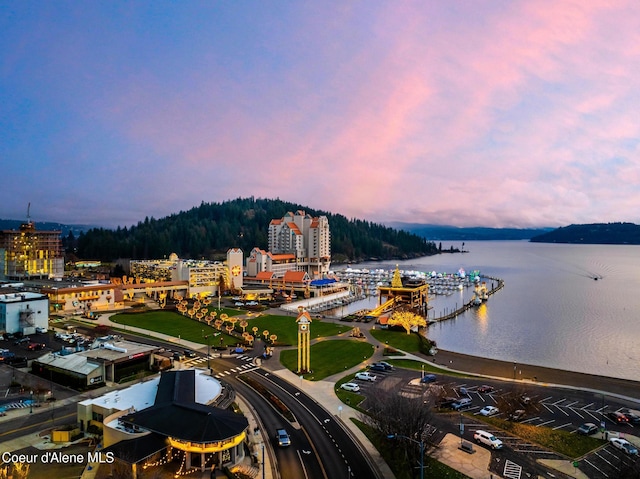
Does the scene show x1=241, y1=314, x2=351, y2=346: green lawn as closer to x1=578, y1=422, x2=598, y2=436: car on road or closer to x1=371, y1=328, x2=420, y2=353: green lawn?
x1=371, y1=328, x2=420, y2=353: green lawn

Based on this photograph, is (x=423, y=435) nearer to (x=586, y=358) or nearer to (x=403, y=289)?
(x=586, y=358)

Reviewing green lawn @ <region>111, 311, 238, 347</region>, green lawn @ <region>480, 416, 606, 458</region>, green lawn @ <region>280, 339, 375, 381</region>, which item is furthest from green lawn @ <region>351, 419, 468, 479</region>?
green lawn @ <region>111, 311, 238, 347</region>

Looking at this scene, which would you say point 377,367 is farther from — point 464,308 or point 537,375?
point 464,308

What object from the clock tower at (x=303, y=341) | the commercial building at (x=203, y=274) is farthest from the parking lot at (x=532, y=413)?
the commercial building at (x=203, y=274)

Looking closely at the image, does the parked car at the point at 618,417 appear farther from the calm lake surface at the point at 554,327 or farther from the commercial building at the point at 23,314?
the commercial building at the point at 23,314

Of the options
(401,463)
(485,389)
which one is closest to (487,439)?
(401,463)

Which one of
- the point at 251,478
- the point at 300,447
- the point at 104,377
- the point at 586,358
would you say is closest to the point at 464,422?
the point at 300,447
